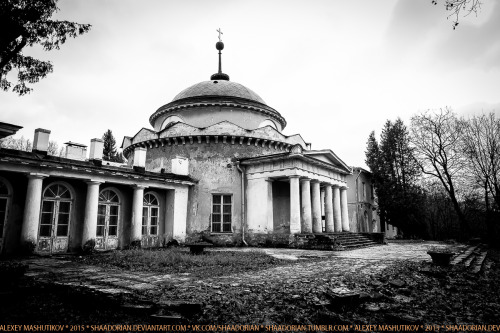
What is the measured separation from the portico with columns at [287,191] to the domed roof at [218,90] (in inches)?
239

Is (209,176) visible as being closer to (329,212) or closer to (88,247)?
(88,247)

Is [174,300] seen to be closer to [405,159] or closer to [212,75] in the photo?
[212,75]

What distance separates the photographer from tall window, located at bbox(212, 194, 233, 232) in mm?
18469

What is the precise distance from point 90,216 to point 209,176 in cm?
700

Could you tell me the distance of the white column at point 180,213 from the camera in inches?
672

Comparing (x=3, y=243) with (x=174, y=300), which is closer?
(x=174, y=300)

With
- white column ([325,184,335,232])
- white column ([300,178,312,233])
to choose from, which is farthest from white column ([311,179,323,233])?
white column ([325,184,335,232])

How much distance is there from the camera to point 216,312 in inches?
181

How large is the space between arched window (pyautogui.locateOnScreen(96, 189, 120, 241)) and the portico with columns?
7.16 meters

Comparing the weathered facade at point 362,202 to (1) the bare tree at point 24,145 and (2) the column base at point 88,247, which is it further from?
(1) the bare tree at point 24,145

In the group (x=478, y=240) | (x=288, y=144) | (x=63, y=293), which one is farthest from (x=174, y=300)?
(x=478, y=240)

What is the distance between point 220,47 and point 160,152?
1148 centimetres

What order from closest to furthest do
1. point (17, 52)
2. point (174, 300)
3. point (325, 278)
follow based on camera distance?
point (174, 300) → point (325, 278) → point (17, 52)

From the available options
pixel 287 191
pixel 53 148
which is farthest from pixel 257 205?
pixel 53 148
